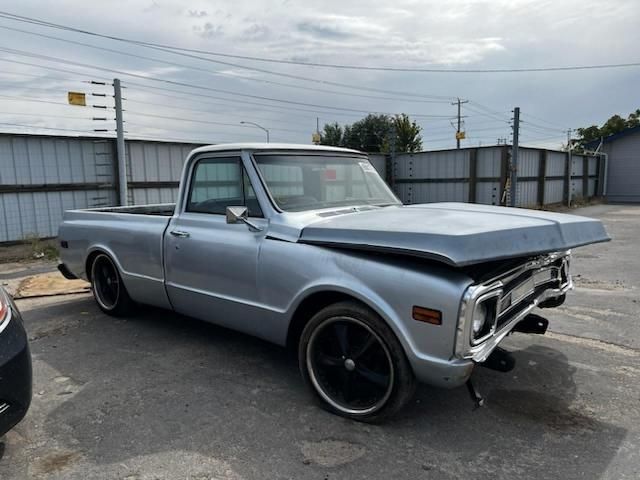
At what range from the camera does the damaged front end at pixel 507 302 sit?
2543 mm

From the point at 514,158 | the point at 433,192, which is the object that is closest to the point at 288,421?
the point at 514,158

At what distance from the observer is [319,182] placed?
403cm

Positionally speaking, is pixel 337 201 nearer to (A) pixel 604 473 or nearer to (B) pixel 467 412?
(B) pixel 467 412

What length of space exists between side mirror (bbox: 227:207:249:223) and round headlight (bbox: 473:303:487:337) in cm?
182

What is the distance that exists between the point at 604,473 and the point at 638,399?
1091 mm

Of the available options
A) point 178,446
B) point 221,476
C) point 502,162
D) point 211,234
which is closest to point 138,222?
point 211,234

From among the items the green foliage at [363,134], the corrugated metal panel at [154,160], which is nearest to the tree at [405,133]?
the green foliage at [363,134]

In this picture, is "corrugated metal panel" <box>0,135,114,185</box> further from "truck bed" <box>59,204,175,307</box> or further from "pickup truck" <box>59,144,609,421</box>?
"pickup truck" <box>59,144,609,421</box>

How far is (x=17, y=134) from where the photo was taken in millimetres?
10367

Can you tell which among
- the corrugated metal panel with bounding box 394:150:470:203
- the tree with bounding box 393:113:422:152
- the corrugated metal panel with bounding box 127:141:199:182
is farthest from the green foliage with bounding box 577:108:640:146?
the corrugated metal panel with bounding box 127:141:199:182

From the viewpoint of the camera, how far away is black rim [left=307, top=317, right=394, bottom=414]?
2947 mm

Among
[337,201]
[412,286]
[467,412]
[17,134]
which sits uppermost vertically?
[17,134]

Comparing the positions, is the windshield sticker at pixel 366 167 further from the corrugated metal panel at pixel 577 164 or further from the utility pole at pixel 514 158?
the corrugated metal panel at pixel 577 164

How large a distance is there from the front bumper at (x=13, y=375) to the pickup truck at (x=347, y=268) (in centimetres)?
149
